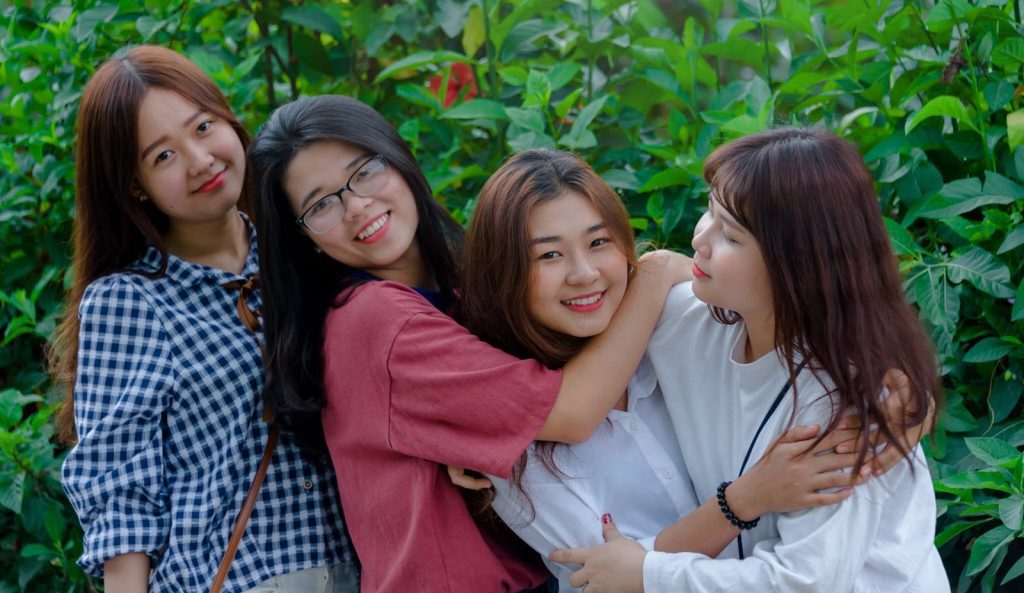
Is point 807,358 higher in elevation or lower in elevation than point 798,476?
higher

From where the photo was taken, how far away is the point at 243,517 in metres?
2.07

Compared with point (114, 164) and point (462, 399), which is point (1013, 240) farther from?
point (114, 164)

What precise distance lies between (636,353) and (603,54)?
1.05 m

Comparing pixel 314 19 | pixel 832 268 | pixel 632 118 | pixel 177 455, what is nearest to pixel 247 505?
pixel 177 455

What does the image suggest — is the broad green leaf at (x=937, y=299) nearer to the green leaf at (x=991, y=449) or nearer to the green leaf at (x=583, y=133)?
the green leaf at (x=991, y=449)

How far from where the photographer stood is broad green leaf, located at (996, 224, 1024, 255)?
202 cm

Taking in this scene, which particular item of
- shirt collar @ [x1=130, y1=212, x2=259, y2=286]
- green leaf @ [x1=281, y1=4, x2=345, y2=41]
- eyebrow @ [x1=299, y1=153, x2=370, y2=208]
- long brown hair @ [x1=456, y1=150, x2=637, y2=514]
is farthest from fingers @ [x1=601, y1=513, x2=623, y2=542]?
green leaf @ [x1=281, y1=4, x2=345, y2=41]

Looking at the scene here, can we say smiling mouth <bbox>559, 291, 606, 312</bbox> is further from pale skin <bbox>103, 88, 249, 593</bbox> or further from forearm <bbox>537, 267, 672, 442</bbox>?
pale skin <bbox>103, 88, 249, 593</bbox>

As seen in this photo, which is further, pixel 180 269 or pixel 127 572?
pixel 180 269

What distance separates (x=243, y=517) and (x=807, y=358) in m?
1.02

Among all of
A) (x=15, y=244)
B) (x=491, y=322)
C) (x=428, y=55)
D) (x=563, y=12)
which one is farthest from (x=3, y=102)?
(x=491, y=322)

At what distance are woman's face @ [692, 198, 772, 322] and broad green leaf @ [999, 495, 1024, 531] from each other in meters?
0.50

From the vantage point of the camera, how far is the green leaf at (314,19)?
9.49 feet

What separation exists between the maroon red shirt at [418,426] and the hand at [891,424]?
1.50 ft
